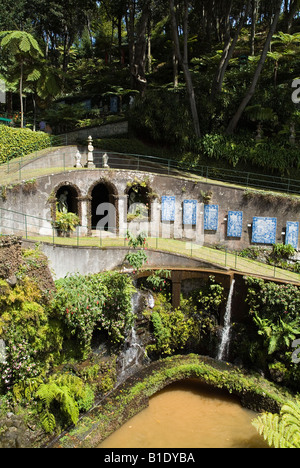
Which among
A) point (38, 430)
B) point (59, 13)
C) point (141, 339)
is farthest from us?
point (59, 13)

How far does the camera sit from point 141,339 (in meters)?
13.6

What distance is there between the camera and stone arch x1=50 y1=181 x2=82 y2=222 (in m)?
16.6

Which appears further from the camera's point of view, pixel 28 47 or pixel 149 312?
pixel 28 47

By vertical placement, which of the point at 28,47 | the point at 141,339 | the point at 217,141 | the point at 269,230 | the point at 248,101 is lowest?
the point at 141,339

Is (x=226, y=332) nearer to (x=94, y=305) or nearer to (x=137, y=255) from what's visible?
(x=137, y=255)

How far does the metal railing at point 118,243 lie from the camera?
562 inches

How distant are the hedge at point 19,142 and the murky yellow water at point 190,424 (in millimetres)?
15260

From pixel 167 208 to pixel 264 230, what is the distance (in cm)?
522

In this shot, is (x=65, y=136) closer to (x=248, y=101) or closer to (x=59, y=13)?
(x=248, y=101)

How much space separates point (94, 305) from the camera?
39.0 ft

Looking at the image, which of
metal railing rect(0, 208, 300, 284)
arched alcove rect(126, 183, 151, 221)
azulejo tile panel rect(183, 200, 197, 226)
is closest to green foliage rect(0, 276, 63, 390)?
metal railing rect(0, 208, 300, 284)

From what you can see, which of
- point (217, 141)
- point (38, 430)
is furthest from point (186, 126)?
point (38, 430)

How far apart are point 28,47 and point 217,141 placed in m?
12.8

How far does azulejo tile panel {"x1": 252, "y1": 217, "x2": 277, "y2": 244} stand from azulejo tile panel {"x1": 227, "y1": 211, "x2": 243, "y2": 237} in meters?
0.70
